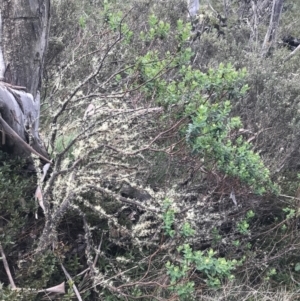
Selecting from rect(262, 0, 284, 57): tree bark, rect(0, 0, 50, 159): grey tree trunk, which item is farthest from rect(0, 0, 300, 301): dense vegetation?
rect(262, 0, 284, 57): tree bark

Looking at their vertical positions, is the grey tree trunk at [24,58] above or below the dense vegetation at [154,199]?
above

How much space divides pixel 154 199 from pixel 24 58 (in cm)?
130

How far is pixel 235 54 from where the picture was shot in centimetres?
695

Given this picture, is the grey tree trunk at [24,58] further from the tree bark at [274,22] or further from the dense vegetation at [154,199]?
the tree bark at [274,22]

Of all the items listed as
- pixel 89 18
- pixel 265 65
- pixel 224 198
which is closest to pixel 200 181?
pixel 224 198

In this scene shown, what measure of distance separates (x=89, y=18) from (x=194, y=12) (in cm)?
184

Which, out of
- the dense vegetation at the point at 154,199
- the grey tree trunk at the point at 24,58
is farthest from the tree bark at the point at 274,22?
the grey tree trunk at the point at 24,58

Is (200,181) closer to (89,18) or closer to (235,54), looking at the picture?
(235,54)

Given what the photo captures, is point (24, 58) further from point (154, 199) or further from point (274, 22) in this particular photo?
point (274, 22)

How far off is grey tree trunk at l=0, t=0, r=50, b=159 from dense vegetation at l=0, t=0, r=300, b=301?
185 mm

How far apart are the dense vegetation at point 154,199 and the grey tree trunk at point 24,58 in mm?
185

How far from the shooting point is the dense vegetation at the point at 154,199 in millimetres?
2865

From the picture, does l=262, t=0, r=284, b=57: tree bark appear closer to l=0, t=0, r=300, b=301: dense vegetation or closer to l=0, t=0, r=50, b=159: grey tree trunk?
l=0, t=0, r=300, b=301: dense vegetation

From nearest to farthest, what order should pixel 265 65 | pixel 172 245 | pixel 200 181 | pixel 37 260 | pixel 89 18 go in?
pixel 37 260 < pixel 172 245 < pixel 200 181 < pixel 265 65 < pixel 89 18
